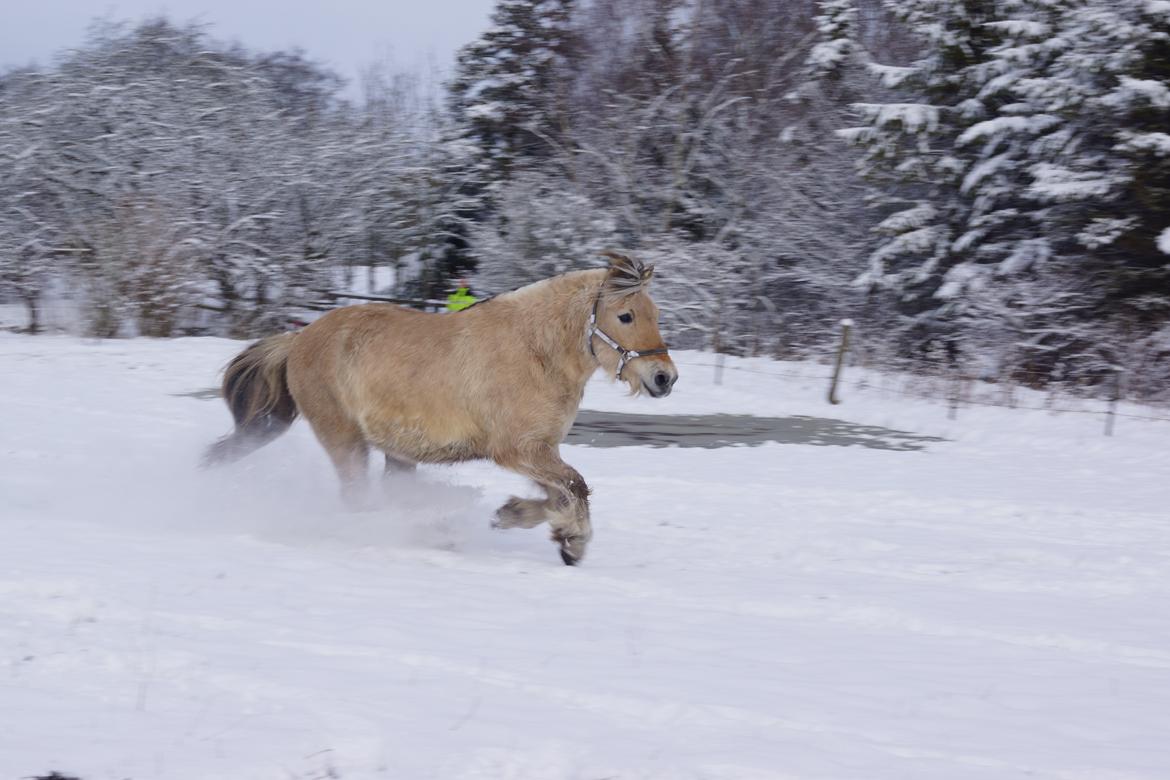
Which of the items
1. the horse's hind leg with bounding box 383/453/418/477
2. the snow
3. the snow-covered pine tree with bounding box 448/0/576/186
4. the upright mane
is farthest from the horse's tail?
the snow-covered pine tree with bounding box 448/0/576/186

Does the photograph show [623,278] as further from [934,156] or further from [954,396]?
[934,156]

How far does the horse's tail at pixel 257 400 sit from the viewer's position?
683cm

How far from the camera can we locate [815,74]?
26.0m

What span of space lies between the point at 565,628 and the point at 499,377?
73.0 inches

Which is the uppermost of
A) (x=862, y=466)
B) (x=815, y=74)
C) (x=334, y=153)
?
(x=815, y=74)

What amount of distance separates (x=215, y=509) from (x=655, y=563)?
10.0 feet

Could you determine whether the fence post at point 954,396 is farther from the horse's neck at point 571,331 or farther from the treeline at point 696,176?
the horse's neck at point 571,331

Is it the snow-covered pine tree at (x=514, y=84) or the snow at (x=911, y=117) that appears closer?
the snow at (x=911, y=117)

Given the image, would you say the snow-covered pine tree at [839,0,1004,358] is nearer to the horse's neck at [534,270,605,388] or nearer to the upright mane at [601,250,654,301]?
the upright mane at [601,250,654,301]

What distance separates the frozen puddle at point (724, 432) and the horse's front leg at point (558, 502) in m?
5.39

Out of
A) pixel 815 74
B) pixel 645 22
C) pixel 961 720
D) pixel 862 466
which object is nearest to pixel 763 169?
pixel 815 74

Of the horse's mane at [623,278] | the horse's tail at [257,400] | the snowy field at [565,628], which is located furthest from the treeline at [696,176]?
the horse's tail at [257,400]

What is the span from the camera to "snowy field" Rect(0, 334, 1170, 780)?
10.3 ft

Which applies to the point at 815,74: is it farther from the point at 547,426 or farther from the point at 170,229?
the point at 547,426
